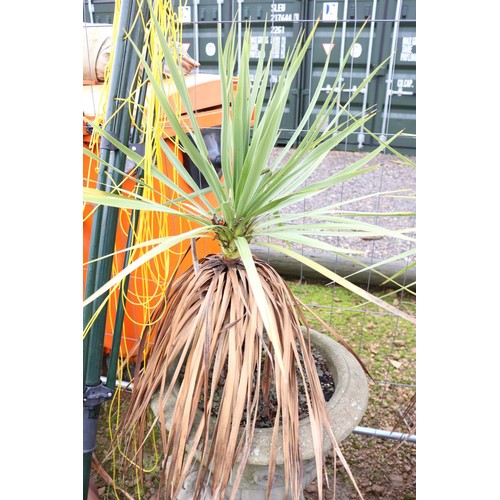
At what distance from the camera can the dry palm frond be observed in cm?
85

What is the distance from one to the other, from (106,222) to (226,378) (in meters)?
0.46

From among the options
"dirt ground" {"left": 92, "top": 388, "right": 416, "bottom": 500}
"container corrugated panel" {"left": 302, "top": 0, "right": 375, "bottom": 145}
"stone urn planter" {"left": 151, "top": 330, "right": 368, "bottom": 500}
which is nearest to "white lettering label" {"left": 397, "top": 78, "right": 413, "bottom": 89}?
"container corrugated panel" {"left": 302, "top": 0, "right": 375, "bottom": 145}

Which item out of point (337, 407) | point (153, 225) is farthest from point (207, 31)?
point (337, 407)

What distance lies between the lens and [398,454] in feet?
5.12

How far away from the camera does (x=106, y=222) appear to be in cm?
107

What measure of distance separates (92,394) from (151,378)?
0.90 ft

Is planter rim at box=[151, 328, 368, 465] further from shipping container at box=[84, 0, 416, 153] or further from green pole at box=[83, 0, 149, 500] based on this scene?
shipping container at box=[84, 0, 416, 153]

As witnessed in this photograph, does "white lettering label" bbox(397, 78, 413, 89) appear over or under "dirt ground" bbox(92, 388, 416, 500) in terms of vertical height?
over

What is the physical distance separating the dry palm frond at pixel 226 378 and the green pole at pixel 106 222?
0.65ft

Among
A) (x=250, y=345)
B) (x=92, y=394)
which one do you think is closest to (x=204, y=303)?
(x=250, y=345)

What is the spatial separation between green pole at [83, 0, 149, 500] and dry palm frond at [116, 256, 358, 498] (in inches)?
7.9

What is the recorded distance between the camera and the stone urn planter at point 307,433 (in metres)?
0.91

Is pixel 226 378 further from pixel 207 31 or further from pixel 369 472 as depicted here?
pixel 207 31
